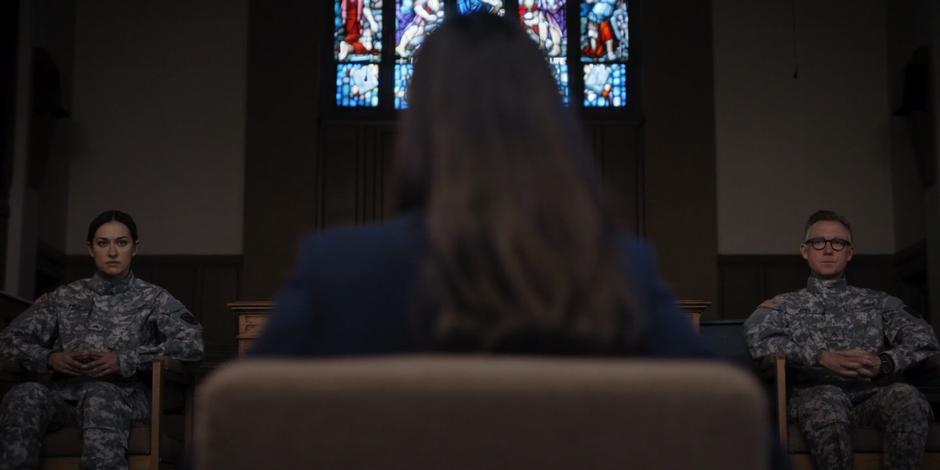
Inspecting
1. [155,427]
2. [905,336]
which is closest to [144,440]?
[155,427]

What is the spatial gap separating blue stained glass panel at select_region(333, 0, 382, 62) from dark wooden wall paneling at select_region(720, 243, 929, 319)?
2653 millimetres

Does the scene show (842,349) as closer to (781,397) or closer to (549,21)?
(781,397)

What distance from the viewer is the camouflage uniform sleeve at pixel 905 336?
414 centimetres

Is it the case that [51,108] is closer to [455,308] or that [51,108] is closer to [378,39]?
[378,39]

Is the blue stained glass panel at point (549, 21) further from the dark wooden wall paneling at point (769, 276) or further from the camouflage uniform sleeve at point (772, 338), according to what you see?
the camouflage uniform sleeve at point (772, 338)

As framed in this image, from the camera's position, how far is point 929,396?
5980mm

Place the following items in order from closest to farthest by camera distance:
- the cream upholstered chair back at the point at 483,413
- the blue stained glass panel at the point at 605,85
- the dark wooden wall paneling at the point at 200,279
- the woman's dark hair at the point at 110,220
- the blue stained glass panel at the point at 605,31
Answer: the cream upholstered chair back at the point at 483,413, the woman's dark hair at the point at 110,220, the dark wooden wall paneling at the point at 200,279, the blue stained glass panel at the point at 605,85, the blue stained glass panel at the point at 605,31

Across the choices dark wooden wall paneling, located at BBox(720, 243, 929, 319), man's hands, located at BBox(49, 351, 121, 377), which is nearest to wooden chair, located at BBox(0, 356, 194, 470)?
man's hands, located at BBox(49, 351, 121, 377)

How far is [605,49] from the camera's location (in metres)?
7.97

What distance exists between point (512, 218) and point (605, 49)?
7.17m

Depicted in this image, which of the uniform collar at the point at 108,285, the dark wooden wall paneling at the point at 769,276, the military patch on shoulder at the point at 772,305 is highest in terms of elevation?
the dark wooden wall paneling at the point at 769,276

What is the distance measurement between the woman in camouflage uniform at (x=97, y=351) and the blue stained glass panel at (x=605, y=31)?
167 inches

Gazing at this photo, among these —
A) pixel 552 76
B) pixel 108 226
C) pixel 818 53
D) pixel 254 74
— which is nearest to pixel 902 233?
pixel 818 53

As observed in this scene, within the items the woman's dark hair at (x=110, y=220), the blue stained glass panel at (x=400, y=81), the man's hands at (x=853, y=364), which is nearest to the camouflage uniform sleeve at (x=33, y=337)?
the woman's dark hair at (x=110, y=220)
